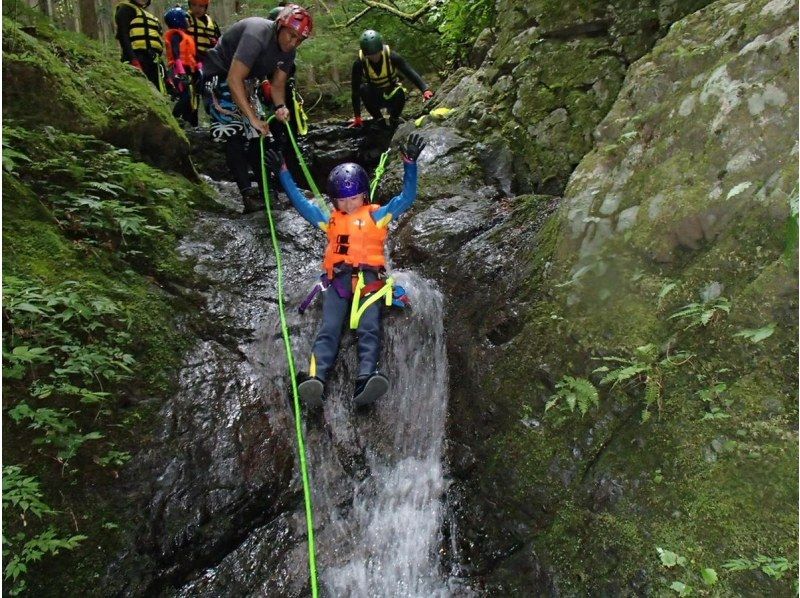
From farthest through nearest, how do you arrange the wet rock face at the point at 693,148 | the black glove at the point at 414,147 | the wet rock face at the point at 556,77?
1. the wet rock face at the point at 556,77
2. the black glove at the point at 414,147
3. the wet rock face at the point at 693,148

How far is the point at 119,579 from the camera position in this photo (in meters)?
3.31

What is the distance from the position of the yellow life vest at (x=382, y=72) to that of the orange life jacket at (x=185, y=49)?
319 centimetres

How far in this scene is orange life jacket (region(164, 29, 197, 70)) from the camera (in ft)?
31.6

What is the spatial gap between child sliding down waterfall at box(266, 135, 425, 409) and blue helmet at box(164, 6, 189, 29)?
599cm

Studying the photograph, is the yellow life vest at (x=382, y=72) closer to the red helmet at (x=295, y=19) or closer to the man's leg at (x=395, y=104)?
the man's leg at (x=395, y=104)

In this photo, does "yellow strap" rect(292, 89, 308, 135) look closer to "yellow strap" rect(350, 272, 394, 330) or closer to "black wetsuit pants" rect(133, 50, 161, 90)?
"yellow strap" rect(350, 272, 394, 330)

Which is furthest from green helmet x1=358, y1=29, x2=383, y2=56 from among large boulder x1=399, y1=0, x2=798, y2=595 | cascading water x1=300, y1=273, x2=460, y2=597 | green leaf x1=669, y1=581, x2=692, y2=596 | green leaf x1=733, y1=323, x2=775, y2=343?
green leaf x1=669, y1=581, x2=692, y2=596

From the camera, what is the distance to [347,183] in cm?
530

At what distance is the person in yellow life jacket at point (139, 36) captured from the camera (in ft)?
30.6

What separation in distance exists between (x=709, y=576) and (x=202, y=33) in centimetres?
1098

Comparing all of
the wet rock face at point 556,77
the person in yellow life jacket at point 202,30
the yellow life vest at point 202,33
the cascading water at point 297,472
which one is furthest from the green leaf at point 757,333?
the yellow life vest at point 202,33

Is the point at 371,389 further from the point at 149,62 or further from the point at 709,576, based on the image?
the point at 149,62

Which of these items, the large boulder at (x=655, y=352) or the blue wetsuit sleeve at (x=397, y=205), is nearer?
the large boulder at (x=655, y=352)

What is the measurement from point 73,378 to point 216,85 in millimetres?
4035
